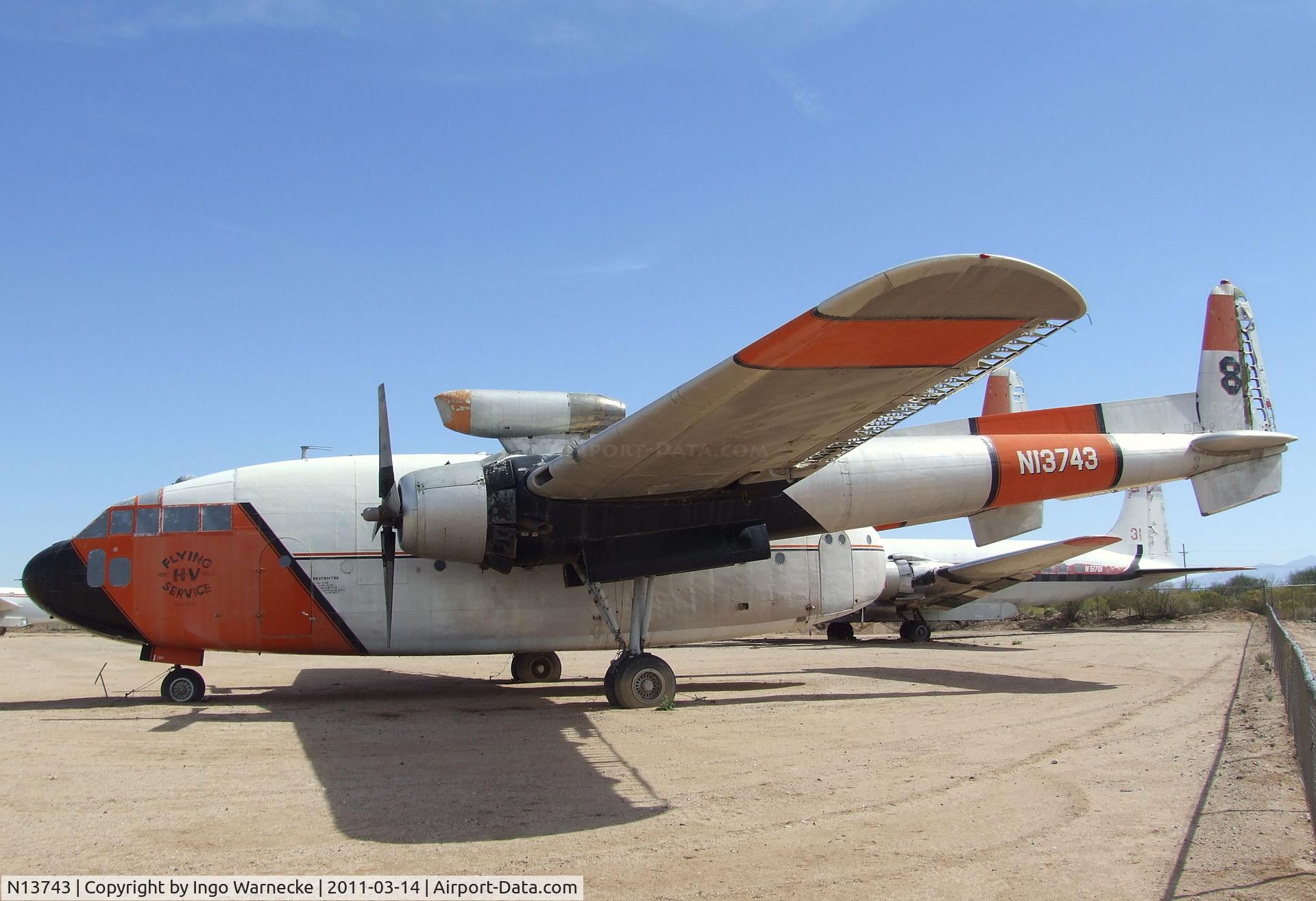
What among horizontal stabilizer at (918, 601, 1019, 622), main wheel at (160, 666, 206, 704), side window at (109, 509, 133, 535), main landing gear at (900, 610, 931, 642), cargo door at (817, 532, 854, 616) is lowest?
main landing gear at (900, 610, 931, 642)

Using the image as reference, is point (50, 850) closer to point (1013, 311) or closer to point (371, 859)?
point (371, 859)

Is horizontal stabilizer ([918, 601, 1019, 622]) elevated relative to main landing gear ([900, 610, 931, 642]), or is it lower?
elevated

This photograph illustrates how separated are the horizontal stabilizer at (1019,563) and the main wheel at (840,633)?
4242mm

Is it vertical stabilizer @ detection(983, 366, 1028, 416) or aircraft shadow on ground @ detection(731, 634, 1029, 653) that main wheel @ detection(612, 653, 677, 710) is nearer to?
vertical stabilizer @ detection(983, 366, 1028, 416)

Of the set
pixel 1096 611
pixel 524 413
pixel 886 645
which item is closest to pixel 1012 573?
pixel 886 645

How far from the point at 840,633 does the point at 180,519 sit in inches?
936

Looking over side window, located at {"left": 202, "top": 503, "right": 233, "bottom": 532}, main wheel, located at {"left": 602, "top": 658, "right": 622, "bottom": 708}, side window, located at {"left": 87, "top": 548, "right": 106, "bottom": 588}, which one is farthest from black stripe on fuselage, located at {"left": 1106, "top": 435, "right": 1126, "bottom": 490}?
side window, located at {"left": 87, "top": 548, "right": 106, "bottom": 588}

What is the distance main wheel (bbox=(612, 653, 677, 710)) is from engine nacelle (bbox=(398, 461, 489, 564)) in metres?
2.44

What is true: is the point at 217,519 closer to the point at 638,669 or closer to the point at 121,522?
the point at 121,522

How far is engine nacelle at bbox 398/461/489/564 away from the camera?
33.9 feet

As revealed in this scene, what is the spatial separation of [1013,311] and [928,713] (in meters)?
6.79

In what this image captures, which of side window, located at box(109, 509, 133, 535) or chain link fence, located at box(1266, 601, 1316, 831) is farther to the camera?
side window, located at box(109, 509, 133, 535)

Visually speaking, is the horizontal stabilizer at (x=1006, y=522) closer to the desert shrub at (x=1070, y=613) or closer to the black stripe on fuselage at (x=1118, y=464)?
the black stripe on fuselage at (x=1118, y=464)

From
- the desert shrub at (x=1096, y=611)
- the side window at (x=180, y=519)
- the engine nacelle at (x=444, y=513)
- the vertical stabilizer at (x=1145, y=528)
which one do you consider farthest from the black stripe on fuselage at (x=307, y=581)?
the desert shrub at (x=1096, y=611)
